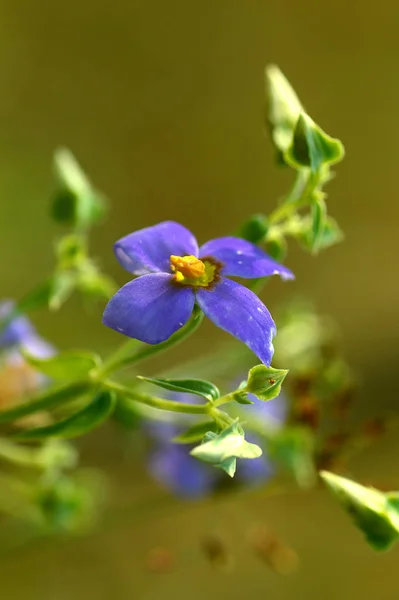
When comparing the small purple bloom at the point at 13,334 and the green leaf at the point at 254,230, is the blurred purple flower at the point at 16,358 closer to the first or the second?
the small purple bloom at the point at 13,334

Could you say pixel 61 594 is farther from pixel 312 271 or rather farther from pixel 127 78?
pixel 127 78

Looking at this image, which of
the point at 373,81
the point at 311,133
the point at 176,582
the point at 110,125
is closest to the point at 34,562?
the point at 176,582

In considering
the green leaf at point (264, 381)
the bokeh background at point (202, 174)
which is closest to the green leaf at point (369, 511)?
the green leaf at point (264, 381)

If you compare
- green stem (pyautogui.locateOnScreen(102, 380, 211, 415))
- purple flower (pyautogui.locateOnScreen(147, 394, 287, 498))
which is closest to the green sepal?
green stem (pyautogui.locateOnScreen(102, 380, 211, 415))

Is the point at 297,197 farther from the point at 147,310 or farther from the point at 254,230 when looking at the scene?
the point at 147,310

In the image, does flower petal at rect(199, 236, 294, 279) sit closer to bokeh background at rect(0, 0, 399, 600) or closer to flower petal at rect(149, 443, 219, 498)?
flower petal at rect(149, 443, 219, 498)

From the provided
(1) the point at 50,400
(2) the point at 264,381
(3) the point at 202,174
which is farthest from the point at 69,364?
(3) the point at 202,174
